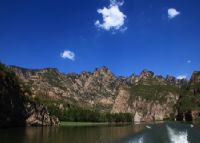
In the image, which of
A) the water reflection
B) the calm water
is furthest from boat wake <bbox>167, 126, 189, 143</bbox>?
the water reflection

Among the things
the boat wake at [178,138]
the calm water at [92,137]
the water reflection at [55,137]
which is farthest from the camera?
the boat wake at [178,138]

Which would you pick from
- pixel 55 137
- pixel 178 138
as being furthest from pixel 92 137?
pixel 178 138

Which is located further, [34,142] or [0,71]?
[0,71]

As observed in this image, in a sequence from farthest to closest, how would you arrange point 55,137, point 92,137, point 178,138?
1. point 92,137
2. point 178,138
3. point 55,137

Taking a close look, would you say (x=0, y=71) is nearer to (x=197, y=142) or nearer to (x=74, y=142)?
(x=74, y=142)

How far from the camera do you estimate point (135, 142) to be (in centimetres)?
10638

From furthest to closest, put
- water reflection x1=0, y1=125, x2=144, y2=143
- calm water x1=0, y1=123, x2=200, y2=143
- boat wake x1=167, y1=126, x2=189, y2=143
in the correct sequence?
boat wake x1=167, y1=126, x2=189, y2=143 → calm water x1=0, y1=123, x2=200, y2=143 → water reflection x1=0, y1=125, x2=144, y2=143

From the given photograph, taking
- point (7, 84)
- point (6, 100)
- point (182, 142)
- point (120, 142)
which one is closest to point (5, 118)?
point (6, 100)

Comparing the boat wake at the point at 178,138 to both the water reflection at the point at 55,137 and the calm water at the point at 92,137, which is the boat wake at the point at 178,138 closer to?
the calm water at the point at 92,137

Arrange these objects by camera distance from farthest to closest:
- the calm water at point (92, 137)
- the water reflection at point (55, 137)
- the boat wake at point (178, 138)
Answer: the boat wake at point (178, 138) → the calm water at point (92, 137) → the water reflection at point (55, 137)

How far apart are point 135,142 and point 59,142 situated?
2613cm

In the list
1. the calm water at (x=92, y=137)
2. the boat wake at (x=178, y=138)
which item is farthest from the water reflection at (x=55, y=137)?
the boat wake at (x=178, y=138)

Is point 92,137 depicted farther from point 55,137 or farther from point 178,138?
point 178,138

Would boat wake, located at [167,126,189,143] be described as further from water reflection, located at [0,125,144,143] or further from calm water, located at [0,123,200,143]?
water reflection, located at [0,125,144,143]
